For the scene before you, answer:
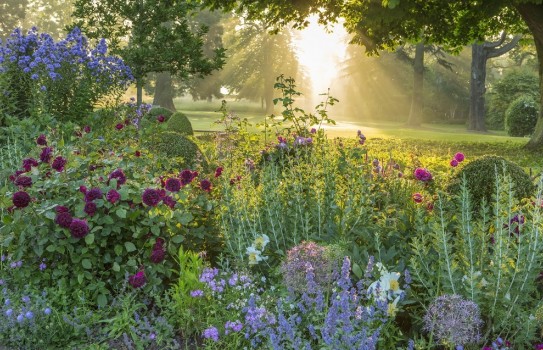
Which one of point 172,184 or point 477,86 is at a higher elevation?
point 477,86

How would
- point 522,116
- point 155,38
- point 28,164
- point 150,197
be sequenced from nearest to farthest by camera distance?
point 150,197, point 28,164, point 155,38, point 522,116

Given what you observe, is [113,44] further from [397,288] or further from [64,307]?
[397,288]

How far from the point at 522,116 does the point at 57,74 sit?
23485mm

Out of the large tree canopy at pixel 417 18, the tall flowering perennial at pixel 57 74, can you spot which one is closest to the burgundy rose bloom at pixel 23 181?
the tall flowering perennial at pixel 57 74

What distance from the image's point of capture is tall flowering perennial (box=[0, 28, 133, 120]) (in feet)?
31.1

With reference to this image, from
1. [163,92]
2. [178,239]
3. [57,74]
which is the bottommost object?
[178,239]

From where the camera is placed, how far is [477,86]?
3297 centimetres

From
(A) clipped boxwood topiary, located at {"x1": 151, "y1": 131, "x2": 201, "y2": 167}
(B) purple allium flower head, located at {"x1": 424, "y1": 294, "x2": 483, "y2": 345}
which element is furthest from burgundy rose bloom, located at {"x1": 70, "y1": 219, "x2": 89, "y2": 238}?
(A) clipped boxwood topiary, located at {"x1": 151, "y1": 131, "x2": 201, "y2": 167}

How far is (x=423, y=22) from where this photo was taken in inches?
564

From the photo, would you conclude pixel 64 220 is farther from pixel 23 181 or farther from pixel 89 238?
pixel 23 181

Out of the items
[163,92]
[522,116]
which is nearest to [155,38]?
[522,116]

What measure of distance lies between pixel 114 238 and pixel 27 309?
0.79 metres

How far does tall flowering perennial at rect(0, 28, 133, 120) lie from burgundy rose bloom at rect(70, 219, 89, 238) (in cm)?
633

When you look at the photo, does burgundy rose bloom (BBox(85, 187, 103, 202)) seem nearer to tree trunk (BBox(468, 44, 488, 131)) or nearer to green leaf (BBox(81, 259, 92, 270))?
green leaf (BBox(81, 259, 92, 270))
